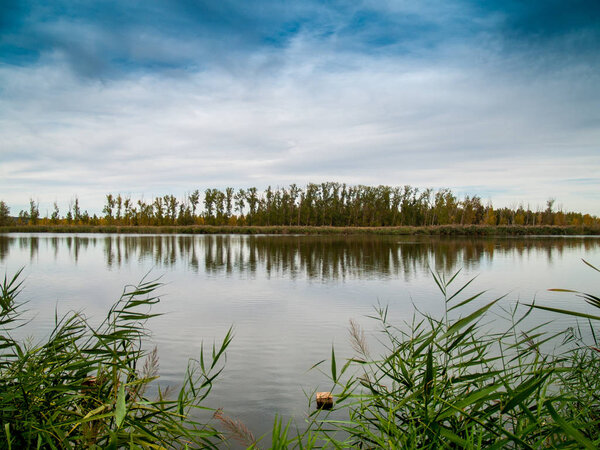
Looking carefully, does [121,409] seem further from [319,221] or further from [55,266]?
[319,221]

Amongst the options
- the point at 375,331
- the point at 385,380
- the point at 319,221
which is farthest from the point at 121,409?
the point at 319,221

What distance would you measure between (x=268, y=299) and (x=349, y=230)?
51.3 metres

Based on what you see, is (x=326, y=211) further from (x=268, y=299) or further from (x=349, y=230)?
(x=268, y=299)

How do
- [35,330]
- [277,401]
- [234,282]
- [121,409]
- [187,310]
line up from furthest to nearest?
[234,282] → [187,310] → [35,330] → [277,401] → [121,409]

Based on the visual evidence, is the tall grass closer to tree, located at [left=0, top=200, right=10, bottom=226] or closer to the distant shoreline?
the distant shoreline

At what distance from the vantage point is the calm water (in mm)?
5551

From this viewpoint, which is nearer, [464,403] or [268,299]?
[464,403]

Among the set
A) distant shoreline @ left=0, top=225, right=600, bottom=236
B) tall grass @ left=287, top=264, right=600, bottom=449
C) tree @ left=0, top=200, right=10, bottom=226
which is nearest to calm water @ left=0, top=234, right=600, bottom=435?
tall grass @ left=287, top=264, right=600, bottom=449

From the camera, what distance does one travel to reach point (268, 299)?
11.2 metres

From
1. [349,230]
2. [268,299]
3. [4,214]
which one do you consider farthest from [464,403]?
[4,214]

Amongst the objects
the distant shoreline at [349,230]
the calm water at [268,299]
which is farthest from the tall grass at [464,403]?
the distant shoreline at [349,230]

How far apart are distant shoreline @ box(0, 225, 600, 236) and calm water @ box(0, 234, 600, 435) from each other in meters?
37.6

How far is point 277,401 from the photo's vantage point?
485 centimetres

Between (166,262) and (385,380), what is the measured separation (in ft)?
55.2
